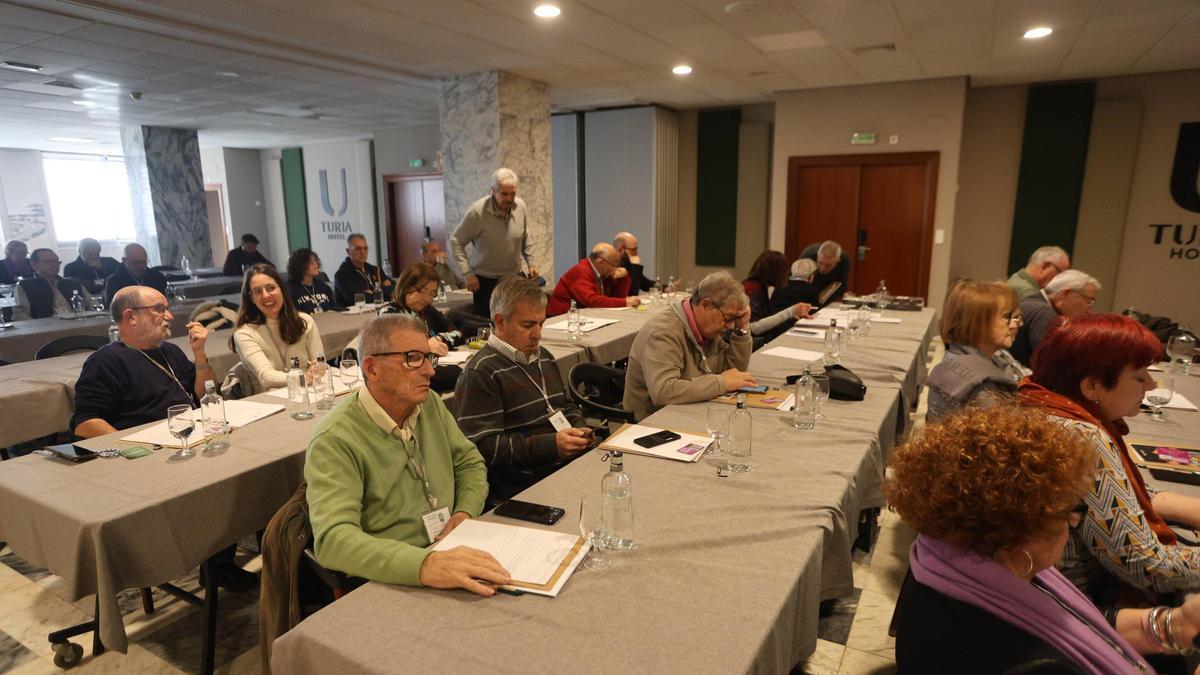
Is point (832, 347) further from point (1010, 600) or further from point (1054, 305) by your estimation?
point (1010, 600)

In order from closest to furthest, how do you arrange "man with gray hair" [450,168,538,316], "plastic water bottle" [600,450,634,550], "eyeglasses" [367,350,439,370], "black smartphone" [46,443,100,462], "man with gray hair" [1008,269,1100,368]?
"plastic water bottle" [600,450,634,550] → "eyeglasses" [367,350,439,370] → "black smartphone" [46,443,100,462] → "man with gray hair" [1008,269,1100,368] → "man with gray hair" [450,168,538,316]

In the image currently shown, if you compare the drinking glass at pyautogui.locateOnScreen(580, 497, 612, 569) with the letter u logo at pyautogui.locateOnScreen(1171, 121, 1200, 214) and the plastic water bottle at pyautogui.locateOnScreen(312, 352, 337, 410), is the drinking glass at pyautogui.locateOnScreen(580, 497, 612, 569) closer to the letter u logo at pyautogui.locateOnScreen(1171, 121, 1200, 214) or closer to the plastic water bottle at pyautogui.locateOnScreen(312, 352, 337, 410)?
the plastic water bottle at pyautogui.locateOnScreen(312, 352, 337, 410)

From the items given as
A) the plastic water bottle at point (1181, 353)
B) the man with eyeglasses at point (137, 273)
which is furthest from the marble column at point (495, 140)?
the plastic water bottle at point (1181, 353)

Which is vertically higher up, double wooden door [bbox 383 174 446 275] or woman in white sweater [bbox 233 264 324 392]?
double wooden door [bbox 383 174 446 275]

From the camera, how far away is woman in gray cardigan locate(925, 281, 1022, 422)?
256cm

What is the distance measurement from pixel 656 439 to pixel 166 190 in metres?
11.0

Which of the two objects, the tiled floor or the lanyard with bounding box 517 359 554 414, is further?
the lanyard with bounding box 517 359 554 414

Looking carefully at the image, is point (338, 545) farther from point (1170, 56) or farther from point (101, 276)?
point (101, 276)

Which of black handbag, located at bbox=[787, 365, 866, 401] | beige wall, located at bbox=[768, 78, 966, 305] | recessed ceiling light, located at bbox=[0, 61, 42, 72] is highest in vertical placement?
recessed ceiling light, located at bbox=[0, 61, 42, 72]

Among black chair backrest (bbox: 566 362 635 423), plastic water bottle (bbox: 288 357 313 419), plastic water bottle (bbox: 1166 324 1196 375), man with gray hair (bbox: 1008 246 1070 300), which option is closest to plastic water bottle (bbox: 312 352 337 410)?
plastic water bottle (bbox: 288 357 313 419)

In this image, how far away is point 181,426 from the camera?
86.9 inches

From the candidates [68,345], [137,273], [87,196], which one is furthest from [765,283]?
[87,196]

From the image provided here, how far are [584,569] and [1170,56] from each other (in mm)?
8107

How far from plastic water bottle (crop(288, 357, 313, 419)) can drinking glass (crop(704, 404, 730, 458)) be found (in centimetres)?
163
